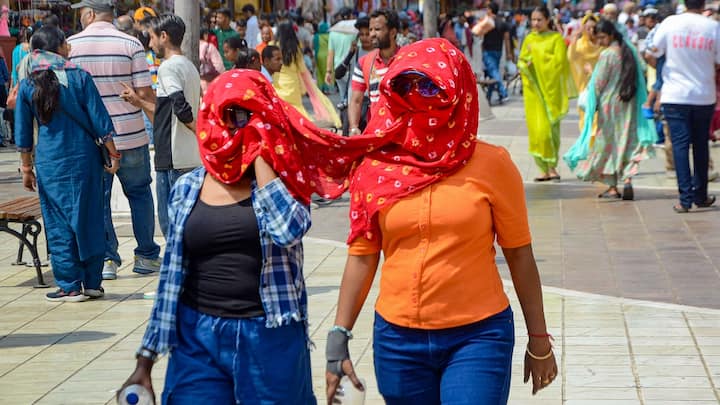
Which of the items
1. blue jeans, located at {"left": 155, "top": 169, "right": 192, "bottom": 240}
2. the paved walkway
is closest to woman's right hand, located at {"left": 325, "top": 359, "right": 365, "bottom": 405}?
the paved walkway

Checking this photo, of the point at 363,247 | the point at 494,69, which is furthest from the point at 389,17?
the point at 494,69

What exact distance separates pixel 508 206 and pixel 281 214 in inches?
27.5

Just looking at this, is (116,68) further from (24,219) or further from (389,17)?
(389,17)

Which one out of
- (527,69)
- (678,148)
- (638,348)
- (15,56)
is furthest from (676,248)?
(15,56)

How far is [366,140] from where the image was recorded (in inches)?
161

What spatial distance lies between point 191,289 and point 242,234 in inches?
10.0

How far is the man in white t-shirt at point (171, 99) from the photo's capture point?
8695 mm

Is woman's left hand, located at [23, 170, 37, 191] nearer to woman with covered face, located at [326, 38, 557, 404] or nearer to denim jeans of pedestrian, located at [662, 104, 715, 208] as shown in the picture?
woman with covered face, located at [326, 38, 557, 404]

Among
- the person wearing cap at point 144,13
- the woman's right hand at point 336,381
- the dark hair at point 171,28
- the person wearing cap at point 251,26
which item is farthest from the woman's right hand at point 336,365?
the person wearing cap at point 251,26

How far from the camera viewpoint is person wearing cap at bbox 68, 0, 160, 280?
897 centimetres

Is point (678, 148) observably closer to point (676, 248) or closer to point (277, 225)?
point (676, 248)

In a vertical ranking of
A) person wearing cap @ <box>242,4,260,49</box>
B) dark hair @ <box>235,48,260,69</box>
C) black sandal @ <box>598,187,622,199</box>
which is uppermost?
dark hair @ <box>235,48,260,69</box>

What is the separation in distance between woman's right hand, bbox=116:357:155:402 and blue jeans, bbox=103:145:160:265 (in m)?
5.05

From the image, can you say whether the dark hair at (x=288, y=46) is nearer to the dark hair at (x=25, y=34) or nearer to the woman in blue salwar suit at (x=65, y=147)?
the dark hair at (x=25, y=34)
